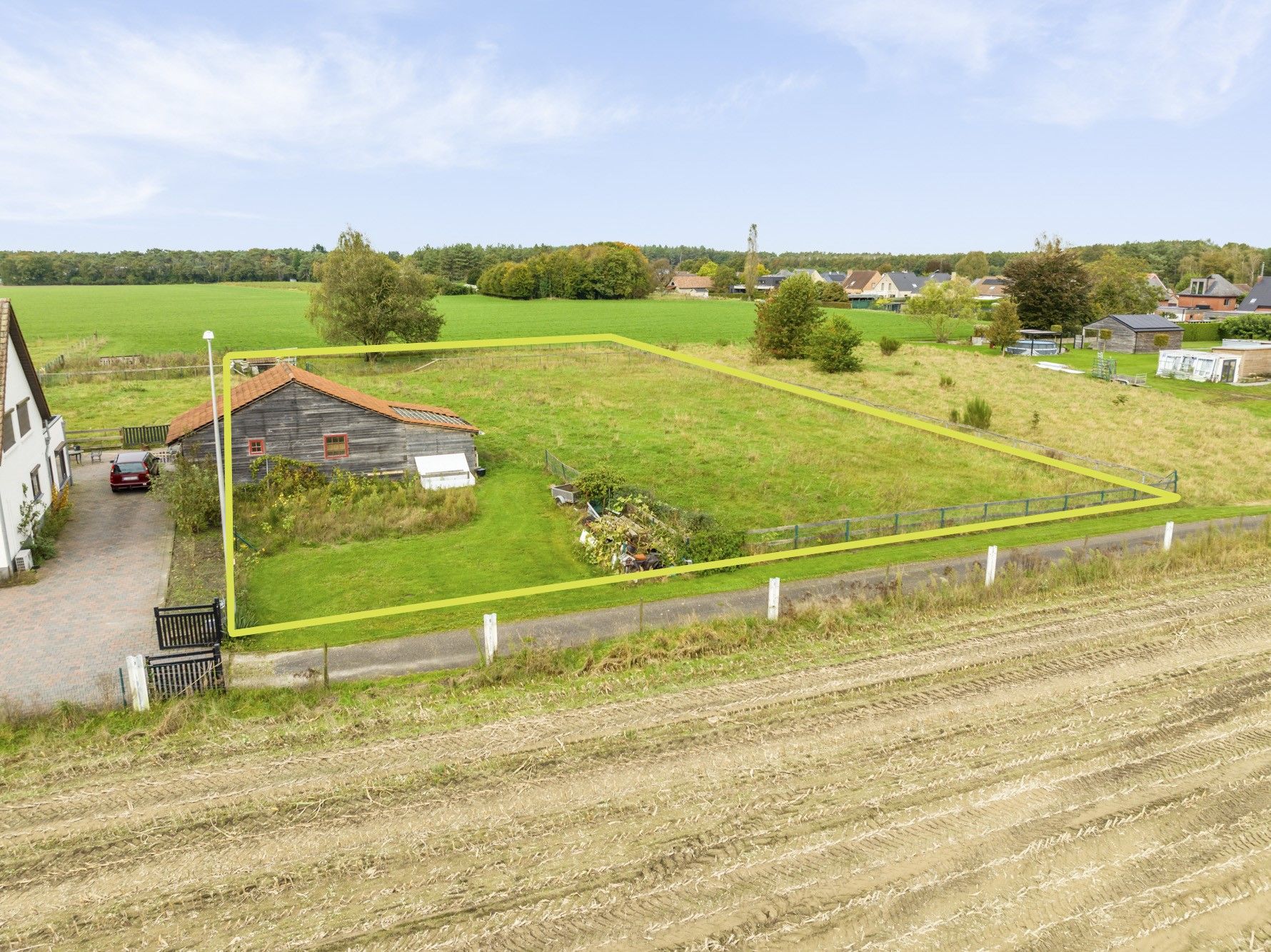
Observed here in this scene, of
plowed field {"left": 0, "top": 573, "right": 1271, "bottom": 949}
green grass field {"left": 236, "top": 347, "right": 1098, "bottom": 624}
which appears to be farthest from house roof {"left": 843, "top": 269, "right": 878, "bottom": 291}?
plowed field {"left": 0, "top": 573, "right": 1271, "bottom": 949}

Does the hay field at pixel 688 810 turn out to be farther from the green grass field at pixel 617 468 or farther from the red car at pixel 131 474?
the red car at pixel 131 474

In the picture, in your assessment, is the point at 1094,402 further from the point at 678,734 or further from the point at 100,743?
the point at 100,743

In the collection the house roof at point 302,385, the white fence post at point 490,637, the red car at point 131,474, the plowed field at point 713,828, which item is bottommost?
the plowed field at point 713,828

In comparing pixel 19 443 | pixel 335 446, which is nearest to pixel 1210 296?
pixel 335 446

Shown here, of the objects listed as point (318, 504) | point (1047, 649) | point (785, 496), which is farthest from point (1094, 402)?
point (318, 504)

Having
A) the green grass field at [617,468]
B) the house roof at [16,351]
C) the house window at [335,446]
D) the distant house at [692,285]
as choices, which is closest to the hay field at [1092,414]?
the green grass field at [617,468]

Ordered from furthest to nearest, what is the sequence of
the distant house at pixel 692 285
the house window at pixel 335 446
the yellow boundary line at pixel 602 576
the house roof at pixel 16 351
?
the distant house at pixel 692 285 → the house window at pixel 335 446 → the house roof at pixel 16 351 → the yellow boundary line at pixel 602 576

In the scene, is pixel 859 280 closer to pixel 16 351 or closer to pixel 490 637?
pixel 16 351
